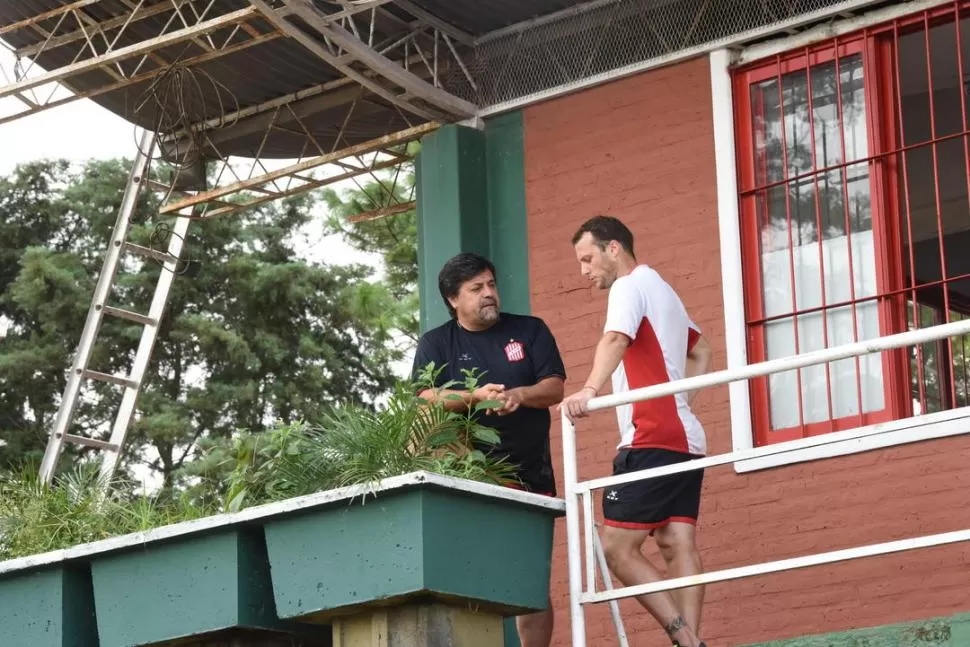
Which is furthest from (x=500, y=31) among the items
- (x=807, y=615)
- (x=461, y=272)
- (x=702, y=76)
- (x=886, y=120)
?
(x=807, y=615)

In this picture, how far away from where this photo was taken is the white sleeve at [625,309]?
22.1 ft

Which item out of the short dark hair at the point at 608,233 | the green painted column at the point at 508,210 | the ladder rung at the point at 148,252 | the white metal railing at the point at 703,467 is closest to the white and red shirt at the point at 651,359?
the short dark hair at the point at 608,233

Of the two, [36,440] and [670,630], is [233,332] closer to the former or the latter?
[36,440]

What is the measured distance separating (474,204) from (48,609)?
400 centimetres

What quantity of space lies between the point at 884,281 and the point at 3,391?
1676cm

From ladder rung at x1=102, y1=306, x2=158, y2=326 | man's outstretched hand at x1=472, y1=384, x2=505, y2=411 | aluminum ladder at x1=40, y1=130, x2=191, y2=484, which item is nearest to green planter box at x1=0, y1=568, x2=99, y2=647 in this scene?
man's outstretched hand at x1=472, y1=384, x2=505, y2=411

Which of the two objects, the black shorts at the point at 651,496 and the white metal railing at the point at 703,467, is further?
the black shorts at the point at 651,496

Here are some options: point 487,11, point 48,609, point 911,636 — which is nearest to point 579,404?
point 911,636

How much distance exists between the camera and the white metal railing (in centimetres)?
580

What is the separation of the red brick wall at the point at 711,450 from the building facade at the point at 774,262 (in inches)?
0.4

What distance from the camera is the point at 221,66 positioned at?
11.0 meters

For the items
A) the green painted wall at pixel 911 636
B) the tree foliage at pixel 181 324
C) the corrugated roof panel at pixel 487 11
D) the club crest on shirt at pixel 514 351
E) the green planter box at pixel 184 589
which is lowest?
the green painted wall at pixel 911 636

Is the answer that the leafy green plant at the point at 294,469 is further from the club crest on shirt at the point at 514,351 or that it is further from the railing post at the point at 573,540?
the railing post at the point at 573,540

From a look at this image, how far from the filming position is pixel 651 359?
6.91 meters
